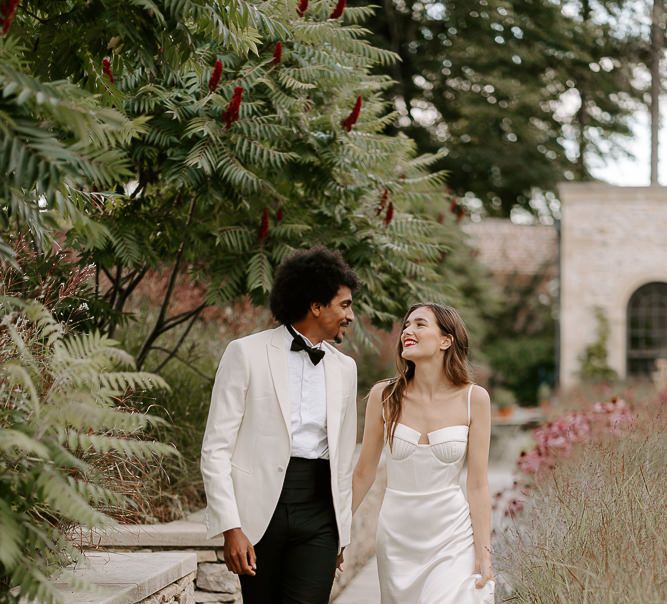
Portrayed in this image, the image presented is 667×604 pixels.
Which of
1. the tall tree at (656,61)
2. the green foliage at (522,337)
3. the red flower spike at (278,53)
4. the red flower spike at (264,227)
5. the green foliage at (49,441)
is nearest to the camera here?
the green foliage at (49,441)

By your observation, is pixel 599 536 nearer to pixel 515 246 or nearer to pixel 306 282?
pixel 306 282

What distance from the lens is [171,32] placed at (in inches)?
168

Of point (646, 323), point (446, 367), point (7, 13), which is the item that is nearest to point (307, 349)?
point (446, 367)

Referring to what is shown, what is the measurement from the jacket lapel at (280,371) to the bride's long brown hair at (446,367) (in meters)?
0.69

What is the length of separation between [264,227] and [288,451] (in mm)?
3195

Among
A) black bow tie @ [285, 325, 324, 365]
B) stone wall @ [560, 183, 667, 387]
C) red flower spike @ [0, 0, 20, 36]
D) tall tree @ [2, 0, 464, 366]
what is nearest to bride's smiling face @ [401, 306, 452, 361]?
black bow tie @ [285, 325, 324, 365]

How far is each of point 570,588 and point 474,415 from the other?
91 cm

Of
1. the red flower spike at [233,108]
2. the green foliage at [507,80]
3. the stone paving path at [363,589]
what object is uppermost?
the green foliage at [507,80]

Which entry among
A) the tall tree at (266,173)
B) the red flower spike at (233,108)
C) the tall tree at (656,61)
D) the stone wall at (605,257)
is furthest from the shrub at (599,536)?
the tall tree at (656,61)

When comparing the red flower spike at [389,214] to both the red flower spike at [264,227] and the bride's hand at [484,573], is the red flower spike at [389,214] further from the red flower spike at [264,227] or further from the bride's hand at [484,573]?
the bride's hand at [484,573]

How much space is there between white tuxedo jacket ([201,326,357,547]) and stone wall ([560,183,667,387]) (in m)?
23.8

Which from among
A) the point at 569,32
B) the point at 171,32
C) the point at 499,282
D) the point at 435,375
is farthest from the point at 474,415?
the point at 499,282

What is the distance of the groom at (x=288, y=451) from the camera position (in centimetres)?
443

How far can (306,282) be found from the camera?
4719 millimetres
